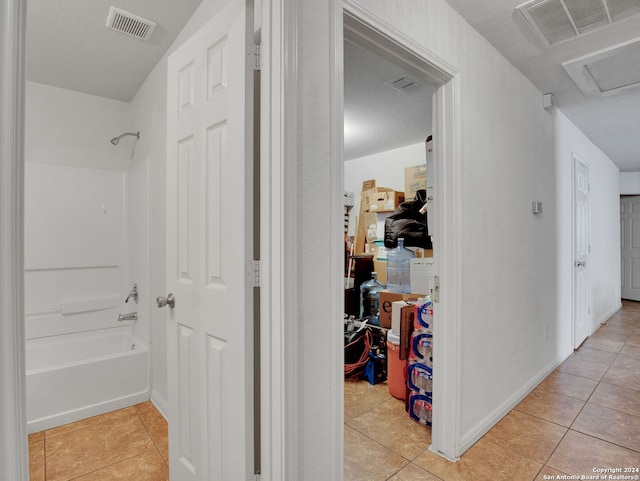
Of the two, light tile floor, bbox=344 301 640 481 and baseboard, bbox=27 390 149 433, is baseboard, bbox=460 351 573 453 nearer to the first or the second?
light tile floor, bbox=344 301 640 481

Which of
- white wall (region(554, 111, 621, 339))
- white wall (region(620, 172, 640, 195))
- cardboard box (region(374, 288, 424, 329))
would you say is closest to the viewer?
cardboard box (region(374, 288, 424, 329))

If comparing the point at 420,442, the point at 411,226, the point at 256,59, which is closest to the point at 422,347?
the point at 420,442

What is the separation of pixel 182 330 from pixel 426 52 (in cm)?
174

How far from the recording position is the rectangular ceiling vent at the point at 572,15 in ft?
5.73

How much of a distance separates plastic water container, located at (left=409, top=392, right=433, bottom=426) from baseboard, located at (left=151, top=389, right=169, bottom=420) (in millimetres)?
1677

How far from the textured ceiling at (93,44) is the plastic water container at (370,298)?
2.84 metres

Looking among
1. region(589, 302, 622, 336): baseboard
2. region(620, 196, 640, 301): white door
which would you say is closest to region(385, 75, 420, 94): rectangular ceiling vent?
region(589, 302, 622, 336): baseboard

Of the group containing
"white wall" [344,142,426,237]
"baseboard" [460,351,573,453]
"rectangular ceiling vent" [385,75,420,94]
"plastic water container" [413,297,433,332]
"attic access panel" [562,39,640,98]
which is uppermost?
"rectangular ceiling vent" [385,75,420,94]

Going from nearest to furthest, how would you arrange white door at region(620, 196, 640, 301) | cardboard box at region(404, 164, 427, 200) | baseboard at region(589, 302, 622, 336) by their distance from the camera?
cardboard box at region(404, 164, 427, 200) < baseboard at region(589, 302, 622, 336) < white door at region(620, 196, 640, 301)

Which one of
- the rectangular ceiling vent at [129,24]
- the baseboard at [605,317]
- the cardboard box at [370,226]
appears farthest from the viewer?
the cardboard box at [370,226]

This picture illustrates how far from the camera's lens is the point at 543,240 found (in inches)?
111

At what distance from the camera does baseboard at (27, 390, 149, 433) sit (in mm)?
2191

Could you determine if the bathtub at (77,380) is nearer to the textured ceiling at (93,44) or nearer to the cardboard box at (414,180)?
the textured ceiling at (93,44)

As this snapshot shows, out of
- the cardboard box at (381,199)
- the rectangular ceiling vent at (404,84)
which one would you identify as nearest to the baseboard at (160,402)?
the rectangular ceiling vent at (404,84)
